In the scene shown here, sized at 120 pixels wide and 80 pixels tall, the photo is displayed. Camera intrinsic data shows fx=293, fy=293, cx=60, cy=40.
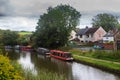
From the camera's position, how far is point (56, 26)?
3063 inches

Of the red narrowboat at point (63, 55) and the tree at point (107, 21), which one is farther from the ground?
the tree at point (107, 21)

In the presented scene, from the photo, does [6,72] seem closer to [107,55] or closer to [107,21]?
[107,55]

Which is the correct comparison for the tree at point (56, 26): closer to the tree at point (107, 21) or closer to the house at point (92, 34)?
the house at point (92, 34)

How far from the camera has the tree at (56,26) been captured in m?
77.1

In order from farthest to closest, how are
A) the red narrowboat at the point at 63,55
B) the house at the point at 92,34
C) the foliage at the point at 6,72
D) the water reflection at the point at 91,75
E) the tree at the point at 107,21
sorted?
the tree at the point at 107,21, the house at the point at 92,34, the red narrowboat at the point at 63,55, the water reflection at the point at 91,75, the foliage at the point at 6,72

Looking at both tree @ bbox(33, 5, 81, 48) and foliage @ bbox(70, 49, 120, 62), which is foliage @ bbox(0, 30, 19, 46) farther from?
foliage @ bbox(70, 49, 120, 62)

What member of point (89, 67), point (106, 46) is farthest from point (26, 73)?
point (106, 46)

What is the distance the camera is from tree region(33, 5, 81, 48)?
253ft

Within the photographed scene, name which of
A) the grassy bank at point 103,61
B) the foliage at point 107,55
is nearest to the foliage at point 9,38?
the grassy bank at point 103,61

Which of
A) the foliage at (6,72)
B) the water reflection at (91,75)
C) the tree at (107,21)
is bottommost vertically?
the water reflection at (91,75)

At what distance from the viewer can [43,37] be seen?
8019cm

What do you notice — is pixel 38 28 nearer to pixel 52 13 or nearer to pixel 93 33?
pixel 52 13

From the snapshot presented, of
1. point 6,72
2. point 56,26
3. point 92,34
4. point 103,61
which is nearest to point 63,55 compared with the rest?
point 103,61

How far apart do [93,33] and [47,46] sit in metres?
22.1
